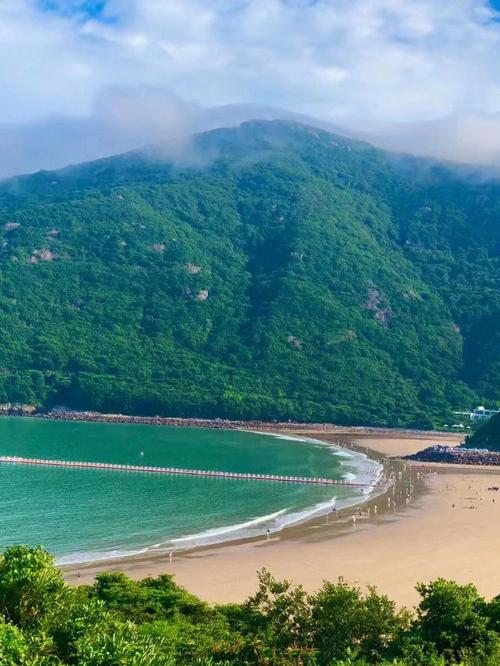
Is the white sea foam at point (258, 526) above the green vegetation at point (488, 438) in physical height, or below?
below

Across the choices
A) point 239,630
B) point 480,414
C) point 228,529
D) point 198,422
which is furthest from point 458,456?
point 239,630

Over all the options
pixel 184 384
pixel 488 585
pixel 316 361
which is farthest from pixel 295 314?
pixel 488 585

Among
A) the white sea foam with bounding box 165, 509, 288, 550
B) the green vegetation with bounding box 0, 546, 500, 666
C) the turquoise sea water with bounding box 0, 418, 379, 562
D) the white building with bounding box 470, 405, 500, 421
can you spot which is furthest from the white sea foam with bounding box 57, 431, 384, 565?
the white building with bounding box 470, 405, 500, 421

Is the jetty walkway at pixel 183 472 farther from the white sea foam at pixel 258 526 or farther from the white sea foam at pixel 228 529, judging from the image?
the white sea foam at pixel 228 529

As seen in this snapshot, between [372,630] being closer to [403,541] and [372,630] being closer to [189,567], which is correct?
[189,567]

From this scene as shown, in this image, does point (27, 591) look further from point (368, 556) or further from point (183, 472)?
point (183, 472)

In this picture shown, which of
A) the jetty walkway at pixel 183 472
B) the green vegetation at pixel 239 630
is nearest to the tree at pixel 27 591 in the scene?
the green vegetation at pixel 239 630

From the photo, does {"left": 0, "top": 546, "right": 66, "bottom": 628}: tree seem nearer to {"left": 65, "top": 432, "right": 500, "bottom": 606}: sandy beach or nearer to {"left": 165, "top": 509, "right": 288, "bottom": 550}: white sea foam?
{"left": 65, "top": 432, "right": 500, "bottom": 606}: sandy beach
